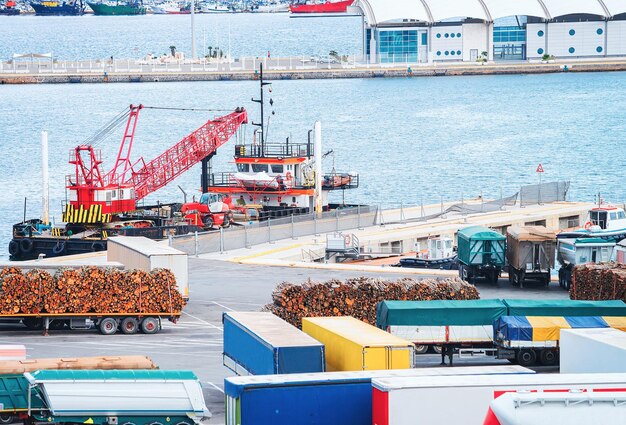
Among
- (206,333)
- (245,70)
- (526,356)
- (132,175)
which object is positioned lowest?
(206,333)

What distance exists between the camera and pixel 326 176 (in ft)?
212

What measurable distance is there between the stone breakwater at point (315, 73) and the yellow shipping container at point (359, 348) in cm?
15066

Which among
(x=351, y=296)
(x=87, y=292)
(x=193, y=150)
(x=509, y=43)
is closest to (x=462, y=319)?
(x=351, y=296)

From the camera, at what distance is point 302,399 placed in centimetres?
2180

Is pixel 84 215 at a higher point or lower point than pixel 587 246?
higher

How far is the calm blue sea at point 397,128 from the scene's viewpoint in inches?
3836

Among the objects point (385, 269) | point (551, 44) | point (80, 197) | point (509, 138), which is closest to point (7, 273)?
point (385, 269)

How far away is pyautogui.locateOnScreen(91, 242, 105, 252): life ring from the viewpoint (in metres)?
54.1

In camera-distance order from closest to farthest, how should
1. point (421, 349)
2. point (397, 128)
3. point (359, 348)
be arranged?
point (359, 348) → point (421, 349) → point (397, 128)

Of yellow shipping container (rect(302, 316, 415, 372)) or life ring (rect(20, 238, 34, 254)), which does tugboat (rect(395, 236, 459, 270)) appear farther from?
yellow shipping container (rect(302, 316, 415, 372))

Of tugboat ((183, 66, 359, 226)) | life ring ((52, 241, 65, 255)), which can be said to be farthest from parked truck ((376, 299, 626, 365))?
tugboat ((183, 66, 359, 226))

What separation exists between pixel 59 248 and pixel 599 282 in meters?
→ 25.2

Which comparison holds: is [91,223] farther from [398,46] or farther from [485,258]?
[398,46]

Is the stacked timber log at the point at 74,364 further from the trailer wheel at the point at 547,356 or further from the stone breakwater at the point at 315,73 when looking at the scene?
the stone breakwater at the point at 315,73
